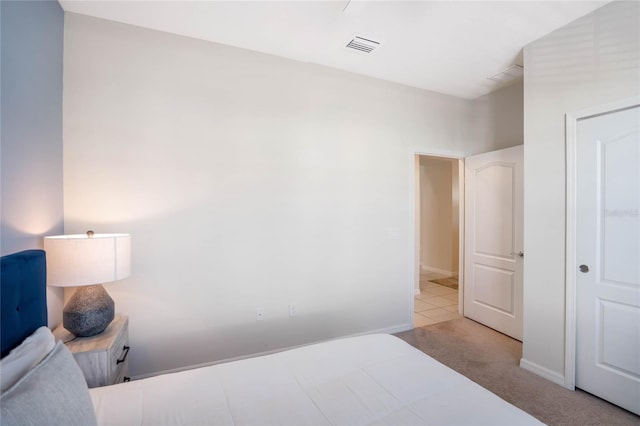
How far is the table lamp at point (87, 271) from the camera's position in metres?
A: 1.53

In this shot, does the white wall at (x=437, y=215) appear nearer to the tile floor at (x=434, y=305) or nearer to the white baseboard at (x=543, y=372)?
the tile floor at (x=434, y=305)

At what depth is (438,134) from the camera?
3.45 meters

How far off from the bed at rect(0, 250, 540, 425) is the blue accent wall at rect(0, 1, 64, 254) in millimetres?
308

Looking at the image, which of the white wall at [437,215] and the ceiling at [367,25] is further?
the white wall at [437,215]

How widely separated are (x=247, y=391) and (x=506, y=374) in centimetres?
229

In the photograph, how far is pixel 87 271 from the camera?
1548 mm

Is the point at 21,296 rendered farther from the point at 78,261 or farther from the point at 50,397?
the point at 50,397

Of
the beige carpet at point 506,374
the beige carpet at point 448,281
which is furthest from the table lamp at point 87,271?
the beige carpet at point 448,281

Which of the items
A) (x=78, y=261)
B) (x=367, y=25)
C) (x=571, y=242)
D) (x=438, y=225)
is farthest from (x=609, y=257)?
(x=438, y=225)

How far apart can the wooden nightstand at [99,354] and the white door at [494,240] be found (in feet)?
11.7

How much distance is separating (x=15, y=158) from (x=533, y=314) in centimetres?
365

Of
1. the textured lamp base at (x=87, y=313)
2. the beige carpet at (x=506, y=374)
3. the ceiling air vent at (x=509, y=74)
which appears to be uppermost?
the ceiling air vent at (x=509, y=74)

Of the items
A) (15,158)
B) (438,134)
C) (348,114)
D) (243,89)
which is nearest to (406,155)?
(438,134)

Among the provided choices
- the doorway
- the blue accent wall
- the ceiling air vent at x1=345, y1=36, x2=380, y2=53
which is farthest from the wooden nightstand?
the doorway
